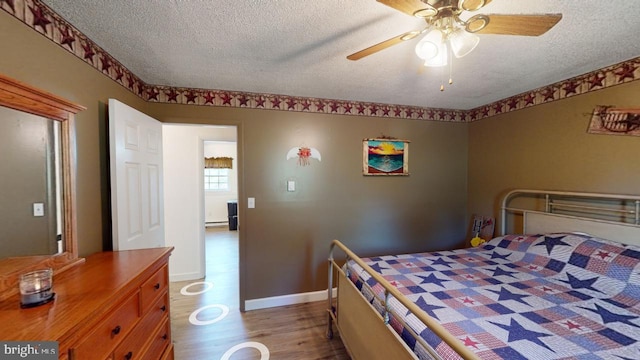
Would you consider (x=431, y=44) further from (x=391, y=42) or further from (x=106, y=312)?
(x=106, y=312)

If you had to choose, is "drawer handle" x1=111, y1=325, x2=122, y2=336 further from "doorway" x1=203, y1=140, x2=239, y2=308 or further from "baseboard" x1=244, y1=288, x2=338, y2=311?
"doorway" x1=203, y1=140, x2=239, y2=308

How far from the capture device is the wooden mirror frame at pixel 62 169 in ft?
3.43

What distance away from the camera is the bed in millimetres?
1118

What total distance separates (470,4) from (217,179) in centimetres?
753

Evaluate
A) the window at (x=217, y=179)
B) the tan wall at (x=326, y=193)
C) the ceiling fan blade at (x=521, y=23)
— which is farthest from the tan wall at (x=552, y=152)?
Result: the window at (x=217, y=179)

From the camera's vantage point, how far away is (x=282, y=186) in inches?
109

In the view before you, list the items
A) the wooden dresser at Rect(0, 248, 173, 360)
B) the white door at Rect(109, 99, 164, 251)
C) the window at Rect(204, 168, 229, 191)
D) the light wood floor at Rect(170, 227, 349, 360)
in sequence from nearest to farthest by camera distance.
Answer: the wooden dresser at Rect(0, 248, 173, 360) < the white door at Rect(109, 99, 164, 251) < the light wood floor at Rect(170, 227, 349, 360) < the window at Rect(204, 168, 229, 191)

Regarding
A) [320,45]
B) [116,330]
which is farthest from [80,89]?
[320,45]

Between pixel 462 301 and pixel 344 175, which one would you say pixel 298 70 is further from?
pixel 462 301

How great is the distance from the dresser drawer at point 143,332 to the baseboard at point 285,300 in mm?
1099

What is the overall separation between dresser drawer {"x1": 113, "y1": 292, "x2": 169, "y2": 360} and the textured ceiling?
1687 millimetres

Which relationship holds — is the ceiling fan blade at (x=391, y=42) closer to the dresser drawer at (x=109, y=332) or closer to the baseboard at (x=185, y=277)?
the dresser drawer at (x=109, y=332)

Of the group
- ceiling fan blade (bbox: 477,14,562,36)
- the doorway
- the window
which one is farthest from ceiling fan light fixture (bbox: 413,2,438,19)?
the window

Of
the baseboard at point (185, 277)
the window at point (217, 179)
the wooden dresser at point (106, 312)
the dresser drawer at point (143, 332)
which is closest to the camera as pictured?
the wooden dresser at point (106, 312)
